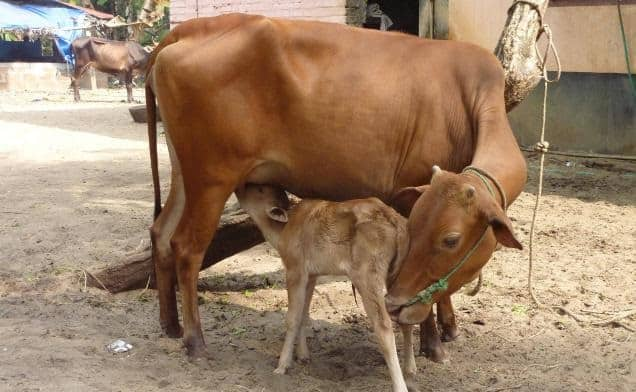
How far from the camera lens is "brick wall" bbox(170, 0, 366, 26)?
30.9ft

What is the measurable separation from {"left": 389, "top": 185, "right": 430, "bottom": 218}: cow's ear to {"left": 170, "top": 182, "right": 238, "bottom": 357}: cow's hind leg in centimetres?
96

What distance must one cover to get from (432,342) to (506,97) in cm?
180

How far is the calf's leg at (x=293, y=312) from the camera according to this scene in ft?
13.9

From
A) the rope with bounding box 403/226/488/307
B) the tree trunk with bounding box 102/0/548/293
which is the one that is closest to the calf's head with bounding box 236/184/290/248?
the tree trunk with bounding box 102/0/548/293

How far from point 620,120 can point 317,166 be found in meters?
5.99

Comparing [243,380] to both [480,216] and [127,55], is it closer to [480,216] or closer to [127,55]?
[480,216]

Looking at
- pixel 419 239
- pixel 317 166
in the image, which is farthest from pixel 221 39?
pixel 419 239

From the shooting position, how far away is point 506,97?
17.2 feet

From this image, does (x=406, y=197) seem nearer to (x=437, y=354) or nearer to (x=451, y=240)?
(x=451, y=240)

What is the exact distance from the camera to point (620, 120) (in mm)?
9148

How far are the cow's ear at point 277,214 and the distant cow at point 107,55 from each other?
22.1 m

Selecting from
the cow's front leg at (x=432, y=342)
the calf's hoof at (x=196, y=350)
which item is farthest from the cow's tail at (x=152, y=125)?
the cow's front leg at (x=432, y=342)

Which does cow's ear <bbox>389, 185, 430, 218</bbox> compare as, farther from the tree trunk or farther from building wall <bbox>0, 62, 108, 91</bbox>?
building wall <bbox>0, 62, 108, 91</bbox>

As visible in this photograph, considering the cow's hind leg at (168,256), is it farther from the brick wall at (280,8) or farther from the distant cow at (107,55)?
the distant cow at (107,55)
